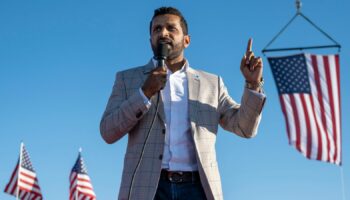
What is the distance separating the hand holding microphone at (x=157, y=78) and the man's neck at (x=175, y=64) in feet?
1.42

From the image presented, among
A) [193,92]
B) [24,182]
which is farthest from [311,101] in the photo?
[24,182]

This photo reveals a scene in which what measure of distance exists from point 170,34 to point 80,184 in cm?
2467

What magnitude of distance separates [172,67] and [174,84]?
228 mm

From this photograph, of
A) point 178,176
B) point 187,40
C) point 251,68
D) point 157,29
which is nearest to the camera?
point 178,176

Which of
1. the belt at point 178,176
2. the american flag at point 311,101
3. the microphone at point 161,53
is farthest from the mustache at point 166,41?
the belt at point 178,176

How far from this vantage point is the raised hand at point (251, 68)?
5.79 m

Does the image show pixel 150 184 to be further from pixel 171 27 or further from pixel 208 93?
pixel 171 27

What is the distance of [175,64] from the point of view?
6.25 m

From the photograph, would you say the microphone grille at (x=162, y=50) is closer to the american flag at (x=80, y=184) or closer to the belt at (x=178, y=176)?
the belt at (x=178, y=176)

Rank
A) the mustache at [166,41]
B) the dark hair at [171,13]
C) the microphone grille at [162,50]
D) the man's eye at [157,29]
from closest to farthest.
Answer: the microphone grille at [162,50] → the mustache at [166,41] → the man's eye at [157,29] → the dark hair at [171,13]

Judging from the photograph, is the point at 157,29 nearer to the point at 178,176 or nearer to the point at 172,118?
the point at 172,118

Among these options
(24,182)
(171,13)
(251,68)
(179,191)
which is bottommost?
(179,191)

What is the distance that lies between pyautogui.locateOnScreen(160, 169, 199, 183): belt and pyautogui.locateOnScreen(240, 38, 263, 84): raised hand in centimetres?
99

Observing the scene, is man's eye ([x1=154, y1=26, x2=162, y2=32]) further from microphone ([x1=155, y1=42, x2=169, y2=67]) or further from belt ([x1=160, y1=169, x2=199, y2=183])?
belt ([x1=160, y1=169, x2=199, y2=183])
